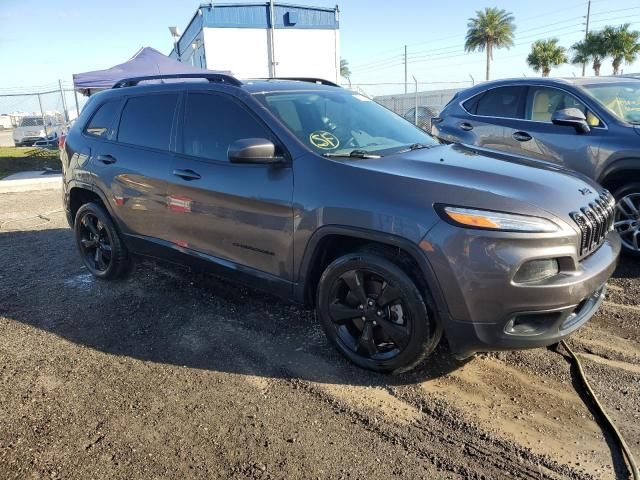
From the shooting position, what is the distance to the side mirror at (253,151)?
121 inches

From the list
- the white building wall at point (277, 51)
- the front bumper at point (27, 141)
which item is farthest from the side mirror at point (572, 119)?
the front bumper at point (27, 141)

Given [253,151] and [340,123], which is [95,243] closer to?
[253,151]

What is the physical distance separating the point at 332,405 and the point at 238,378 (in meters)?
0.65

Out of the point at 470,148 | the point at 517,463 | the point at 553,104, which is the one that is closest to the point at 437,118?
the point at 553,104

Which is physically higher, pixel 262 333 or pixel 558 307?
pixel 558 307

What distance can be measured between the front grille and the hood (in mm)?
46

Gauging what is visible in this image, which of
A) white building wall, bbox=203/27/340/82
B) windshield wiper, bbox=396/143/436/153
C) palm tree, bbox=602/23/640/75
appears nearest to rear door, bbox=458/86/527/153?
windshield wiper, bbox=396/143/436/153

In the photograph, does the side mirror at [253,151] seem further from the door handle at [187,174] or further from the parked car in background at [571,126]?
the parked car in background at [571,126]

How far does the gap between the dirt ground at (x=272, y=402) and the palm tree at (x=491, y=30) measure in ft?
157

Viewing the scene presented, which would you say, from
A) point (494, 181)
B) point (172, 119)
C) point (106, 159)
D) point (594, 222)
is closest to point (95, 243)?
point (106, 159)

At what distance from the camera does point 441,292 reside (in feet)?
8.57

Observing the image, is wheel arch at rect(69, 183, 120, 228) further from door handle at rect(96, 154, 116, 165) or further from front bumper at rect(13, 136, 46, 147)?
front bumper at rect(13, 136, 46, 147)

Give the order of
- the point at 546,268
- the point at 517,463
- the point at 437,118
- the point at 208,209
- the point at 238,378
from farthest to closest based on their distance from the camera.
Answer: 1. the point at 437,118
2. the point at 208,209
3. the point at 238,378
4. the point at 546,268
5. the point at 517,463

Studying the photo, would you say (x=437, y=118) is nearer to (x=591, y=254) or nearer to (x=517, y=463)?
(x=591, y=254)
